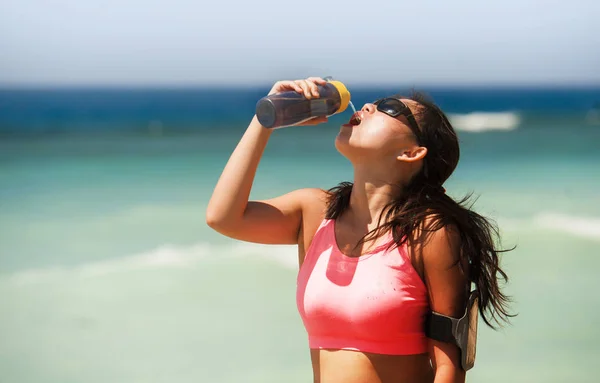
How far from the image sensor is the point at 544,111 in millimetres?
35219

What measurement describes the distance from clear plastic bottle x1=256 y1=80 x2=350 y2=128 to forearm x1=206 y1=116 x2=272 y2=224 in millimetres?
54

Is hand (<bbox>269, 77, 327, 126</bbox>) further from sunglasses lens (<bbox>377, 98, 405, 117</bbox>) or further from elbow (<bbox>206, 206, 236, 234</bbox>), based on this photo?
elbow (<bbox>206, 206, 236, 234</bbox>)

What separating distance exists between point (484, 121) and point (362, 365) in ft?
95.6

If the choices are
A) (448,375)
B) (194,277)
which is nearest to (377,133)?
(448,375)

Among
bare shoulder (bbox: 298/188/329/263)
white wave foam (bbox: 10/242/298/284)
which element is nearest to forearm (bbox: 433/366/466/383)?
bare shoulder (bbox: 298/188/329/263)

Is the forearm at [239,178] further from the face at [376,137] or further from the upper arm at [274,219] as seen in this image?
the face at [376,137]

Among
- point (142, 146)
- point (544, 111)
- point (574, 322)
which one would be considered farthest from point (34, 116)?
point (574, 322)

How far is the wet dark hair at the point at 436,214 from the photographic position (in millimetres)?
2275

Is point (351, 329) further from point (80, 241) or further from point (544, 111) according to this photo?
point (544, 111)

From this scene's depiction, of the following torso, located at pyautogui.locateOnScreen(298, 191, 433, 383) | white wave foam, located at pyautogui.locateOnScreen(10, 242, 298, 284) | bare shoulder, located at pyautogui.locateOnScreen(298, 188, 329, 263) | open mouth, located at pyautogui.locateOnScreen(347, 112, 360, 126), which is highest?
open mouth, located at pyautogui.locateOnScreen(347, 112, 360, 126)

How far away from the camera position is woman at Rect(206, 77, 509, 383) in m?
2.25

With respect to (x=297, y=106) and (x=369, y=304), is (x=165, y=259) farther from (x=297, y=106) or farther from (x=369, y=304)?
(x=369, y=304)

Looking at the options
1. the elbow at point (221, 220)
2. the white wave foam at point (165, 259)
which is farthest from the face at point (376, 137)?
the white wave foam at point (165, 259)

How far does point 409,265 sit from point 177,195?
31.1 feet
